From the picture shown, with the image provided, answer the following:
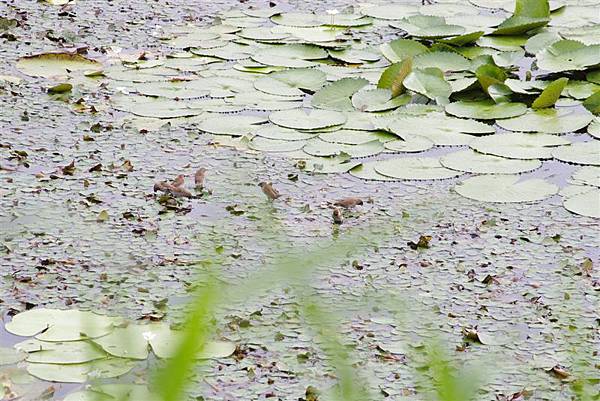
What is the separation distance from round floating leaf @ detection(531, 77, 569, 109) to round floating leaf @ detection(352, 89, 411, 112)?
38 centimetres

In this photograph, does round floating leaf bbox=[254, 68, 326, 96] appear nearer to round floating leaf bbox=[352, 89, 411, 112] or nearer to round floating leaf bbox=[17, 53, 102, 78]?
round floating leaf bbox=[352, 89, 411, 112]

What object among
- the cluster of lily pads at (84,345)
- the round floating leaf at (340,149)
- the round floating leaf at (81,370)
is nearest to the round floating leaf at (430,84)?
the round floating leaf at (340,149)

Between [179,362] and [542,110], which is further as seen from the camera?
[542,110]

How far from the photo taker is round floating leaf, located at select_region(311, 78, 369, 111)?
365 centimetres

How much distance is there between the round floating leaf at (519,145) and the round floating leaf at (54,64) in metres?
1.34

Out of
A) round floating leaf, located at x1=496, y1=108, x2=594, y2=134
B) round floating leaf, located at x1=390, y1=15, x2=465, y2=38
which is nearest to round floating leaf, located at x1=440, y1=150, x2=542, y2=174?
round floating leaf, located at x1=496, y1=108, x2=594, y2=134

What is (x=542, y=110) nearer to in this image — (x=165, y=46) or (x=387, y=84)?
(x=387, y=84)

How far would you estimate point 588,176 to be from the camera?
314cm

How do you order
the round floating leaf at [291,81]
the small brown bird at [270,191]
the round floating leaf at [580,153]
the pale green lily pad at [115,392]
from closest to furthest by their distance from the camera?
1. the pale green lily pad at [115,392]
2. the small brown bird at [270,191]
3. the round floating leaf at [580,153]
4. the round floating leaf at [291,81]

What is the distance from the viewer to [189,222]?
112 inches

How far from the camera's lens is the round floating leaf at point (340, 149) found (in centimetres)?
329

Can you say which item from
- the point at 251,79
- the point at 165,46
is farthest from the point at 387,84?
the point at 165,46

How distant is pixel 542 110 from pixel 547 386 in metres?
1.59

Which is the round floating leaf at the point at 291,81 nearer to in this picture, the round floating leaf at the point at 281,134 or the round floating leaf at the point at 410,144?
the round floating leaf at the point at 281,134
